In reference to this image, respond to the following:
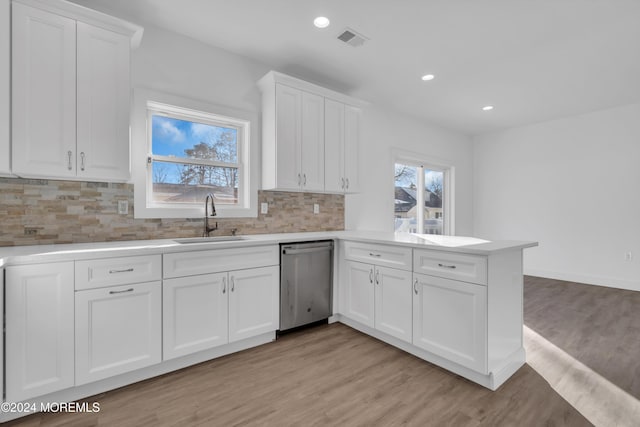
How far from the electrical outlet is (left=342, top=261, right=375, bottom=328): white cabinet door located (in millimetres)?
1950

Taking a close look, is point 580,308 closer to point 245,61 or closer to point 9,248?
point 245,61

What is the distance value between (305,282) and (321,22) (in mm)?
2224

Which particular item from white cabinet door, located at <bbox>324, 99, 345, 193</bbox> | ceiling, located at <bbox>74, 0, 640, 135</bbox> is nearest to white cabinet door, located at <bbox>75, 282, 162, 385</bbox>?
white cabinet door, located at <bbox>324, 99, 345, 193</bbox>

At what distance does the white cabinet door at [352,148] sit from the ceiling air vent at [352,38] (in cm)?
78

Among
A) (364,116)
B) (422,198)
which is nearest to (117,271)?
(364,116)

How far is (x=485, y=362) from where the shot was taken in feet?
6.33

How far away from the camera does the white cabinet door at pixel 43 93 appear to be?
1.84m

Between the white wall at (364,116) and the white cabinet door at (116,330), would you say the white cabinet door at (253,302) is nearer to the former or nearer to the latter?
the white cabinet door at (116,330)

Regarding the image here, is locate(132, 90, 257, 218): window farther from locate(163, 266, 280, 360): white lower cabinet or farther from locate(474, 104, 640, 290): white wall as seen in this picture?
locate(474, 104, 640, 290): white wall

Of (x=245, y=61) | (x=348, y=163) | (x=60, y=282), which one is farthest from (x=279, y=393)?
(x=245, y=61)

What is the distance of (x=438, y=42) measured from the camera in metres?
2.77

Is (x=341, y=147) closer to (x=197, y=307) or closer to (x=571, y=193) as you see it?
Result: (x=197, y=307)

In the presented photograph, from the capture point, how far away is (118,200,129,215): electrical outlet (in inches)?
94.6

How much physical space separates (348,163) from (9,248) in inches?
115
